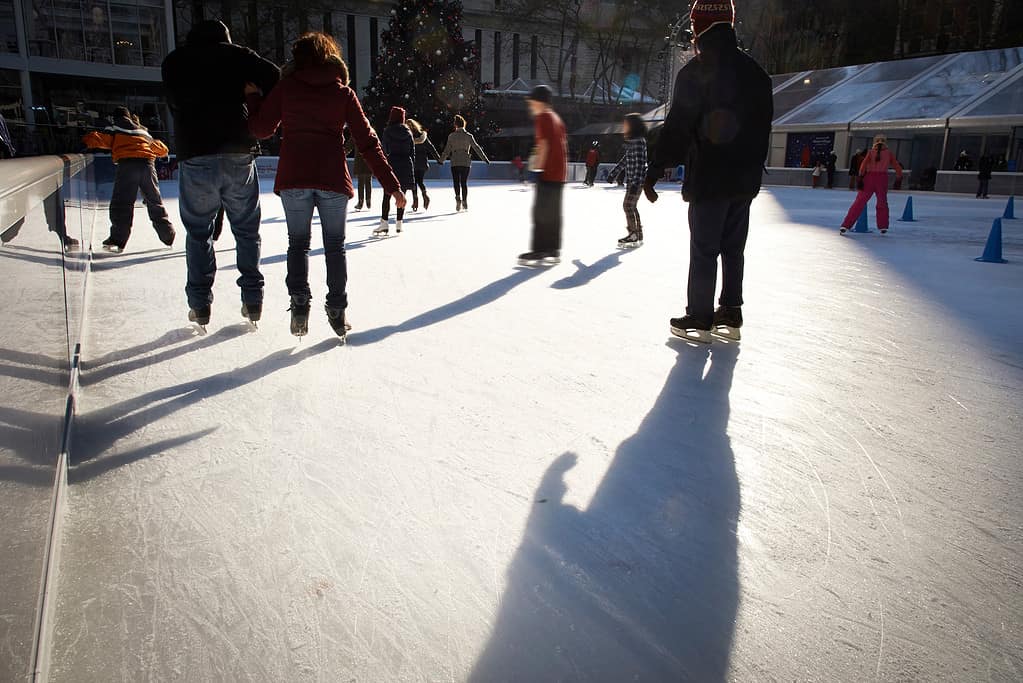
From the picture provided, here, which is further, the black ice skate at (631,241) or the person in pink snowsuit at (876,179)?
the person in pink snowsuit at (876,179)

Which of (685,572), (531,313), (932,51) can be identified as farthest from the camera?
(932,51)

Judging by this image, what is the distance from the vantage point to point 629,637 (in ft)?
4.73

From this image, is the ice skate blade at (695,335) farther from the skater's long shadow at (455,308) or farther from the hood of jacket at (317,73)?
the hood of jacket at (317,73)

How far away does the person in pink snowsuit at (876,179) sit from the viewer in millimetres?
8625

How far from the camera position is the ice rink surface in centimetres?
142

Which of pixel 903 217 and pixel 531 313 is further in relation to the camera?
pixel 903 217

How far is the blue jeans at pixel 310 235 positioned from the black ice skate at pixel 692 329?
5.71ft

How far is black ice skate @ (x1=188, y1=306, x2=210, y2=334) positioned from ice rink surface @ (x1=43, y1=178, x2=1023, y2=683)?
8 cm

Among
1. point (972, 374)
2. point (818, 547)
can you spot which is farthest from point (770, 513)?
point (972, 374)

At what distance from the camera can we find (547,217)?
6074 mm

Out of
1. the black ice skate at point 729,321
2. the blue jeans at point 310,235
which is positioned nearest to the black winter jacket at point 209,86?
the blue jeans at point 310,235

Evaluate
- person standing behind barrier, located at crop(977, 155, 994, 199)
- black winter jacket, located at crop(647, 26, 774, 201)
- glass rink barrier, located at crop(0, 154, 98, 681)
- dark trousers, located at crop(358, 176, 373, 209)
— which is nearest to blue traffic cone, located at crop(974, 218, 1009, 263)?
black winter jacket, located at crop(647, 26, 774, 201)

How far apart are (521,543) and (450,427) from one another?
82cm

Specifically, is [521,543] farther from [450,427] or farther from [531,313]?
[531,313]
